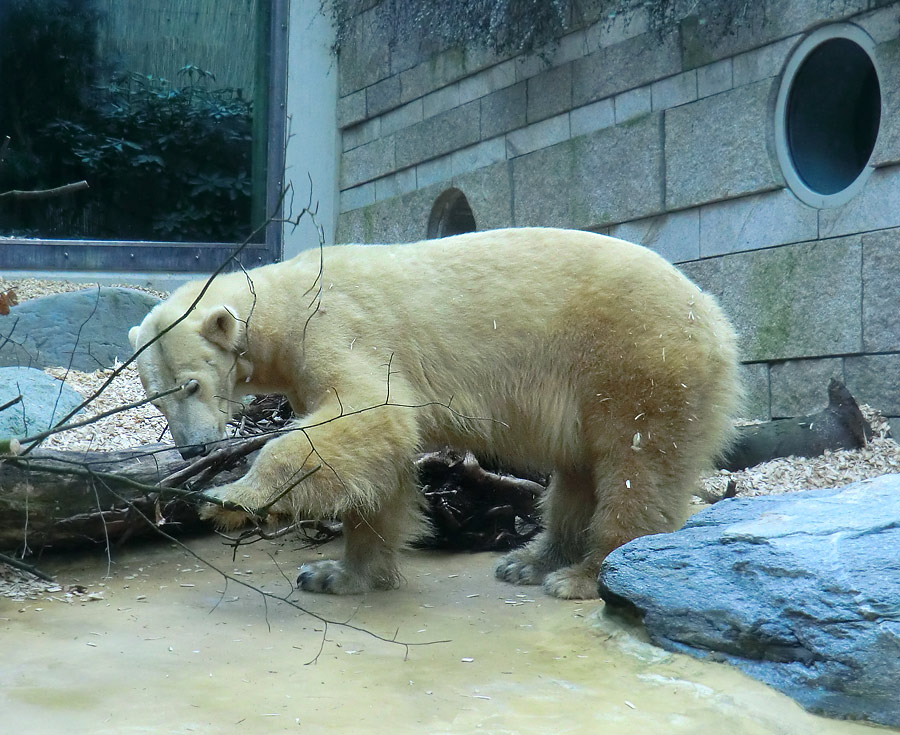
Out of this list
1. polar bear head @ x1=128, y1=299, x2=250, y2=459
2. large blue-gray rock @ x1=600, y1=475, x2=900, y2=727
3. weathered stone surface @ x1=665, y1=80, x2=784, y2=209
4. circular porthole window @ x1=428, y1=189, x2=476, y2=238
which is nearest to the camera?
large blue-gray rock @ x1=600, y1=475, x2=900, y2=727

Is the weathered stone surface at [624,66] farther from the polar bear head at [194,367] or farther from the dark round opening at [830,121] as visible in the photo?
the polar bear head at [194,367]

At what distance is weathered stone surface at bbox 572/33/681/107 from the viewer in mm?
7002

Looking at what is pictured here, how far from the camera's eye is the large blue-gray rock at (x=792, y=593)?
8.91 feet

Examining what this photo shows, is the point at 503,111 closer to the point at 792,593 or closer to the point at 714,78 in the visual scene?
the point at 714,78

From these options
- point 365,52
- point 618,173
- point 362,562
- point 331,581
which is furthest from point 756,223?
point 365,52

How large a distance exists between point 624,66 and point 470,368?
4.19 metres

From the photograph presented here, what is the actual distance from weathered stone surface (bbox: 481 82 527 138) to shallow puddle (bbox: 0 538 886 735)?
511 centimetres

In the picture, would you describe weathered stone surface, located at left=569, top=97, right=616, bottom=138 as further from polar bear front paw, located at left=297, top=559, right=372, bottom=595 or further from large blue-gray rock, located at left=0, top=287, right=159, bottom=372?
polar bear front paw, located at left=297, top=559, right=372, bottom=595

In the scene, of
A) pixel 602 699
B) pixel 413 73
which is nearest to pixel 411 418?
pixel 602 699

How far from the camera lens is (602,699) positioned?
272cm

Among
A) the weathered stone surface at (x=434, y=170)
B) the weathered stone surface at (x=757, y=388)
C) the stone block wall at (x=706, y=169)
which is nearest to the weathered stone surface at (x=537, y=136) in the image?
the stone block wall at (x=706, y=169)

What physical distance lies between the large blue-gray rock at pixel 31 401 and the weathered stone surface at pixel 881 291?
4.52 m

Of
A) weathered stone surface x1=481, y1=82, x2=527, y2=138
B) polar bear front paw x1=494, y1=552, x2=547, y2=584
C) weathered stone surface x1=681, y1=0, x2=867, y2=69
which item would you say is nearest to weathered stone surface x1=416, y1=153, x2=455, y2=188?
weathered stone surface x1=481, y1=82, x2=527, y2=138

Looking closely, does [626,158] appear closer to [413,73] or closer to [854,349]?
[854,349]
